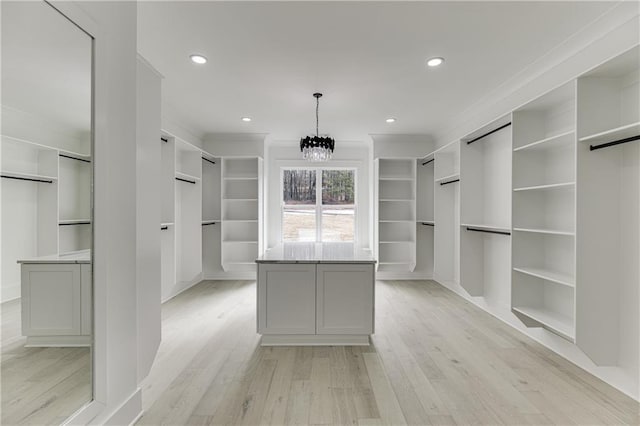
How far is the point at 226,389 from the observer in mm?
2275

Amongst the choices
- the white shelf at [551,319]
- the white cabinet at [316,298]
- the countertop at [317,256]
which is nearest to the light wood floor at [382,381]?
the white cabinet at [316,298]

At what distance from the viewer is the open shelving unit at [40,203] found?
1123mm

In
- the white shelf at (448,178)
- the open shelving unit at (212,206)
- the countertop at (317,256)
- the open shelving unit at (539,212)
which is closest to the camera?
the open shelving unit at (539,212)

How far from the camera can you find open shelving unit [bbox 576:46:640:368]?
2201 mm

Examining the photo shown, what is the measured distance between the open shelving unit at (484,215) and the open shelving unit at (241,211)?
345cm

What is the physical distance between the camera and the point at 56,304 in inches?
52.5

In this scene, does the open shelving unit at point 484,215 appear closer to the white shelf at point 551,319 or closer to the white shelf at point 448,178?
the white shelf at point 448,178

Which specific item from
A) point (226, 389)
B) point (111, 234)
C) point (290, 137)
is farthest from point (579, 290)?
point (290, 137)

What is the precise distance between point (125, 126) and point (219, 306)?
122 inches

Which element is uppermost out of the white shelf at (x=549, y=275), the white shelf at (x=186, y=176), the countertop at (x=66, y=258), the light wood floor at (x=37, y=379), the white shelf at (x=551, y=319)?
the white shelf at (x=186, y=176)

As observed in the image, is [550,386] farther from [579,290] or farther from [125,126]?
[125,126]

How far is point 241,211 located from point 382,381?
423 centimetres

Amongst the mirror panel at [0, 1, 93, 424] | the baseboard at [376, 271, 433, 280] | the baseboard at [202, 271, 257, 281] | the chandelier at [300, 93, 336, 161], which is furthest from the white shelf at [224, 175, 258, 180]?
the mirror panel at [0, 1, 93, 424]

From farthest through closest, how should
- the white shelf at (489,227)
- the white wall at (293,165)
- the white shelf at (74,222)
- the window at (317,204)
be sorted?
the window at (317,204) → the white wall at (293,165) → the white shelf at (489,227) → the white shelf at (74,222)
